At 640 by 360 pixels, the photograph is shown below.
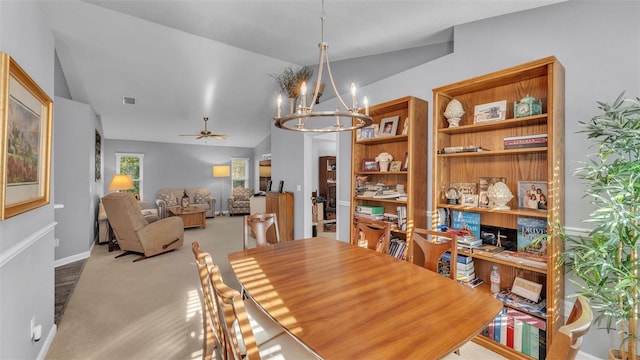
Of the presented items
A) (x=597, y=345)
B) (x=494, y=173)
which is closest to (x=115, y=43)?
(x=494, y=173)

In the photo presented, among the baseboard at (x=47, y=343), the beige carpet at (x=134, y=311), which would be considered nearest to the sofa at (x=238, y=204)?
the beige carpet at (x=134, y=311)

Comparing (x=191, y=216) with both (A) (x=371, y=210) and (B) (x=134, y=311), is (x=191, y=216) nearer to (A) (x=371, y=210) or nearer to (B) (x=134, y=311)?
(B) (x=134, y=311)

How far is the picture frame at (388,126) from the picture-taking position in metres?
2.98

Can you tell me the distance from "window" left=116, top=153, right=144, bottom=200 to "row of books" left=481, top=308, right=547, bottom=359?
8.25m

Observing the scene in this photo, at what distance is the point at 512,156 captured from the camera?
7.29 ft

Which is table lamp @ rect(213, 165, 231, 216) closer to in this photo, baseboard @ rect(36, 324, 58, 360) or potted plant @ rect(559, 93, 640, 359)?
baseboard @ rect(36, 324, 58, 360)

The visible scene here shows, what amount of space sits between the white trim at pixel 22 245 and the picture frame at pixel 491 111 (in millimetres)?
3128

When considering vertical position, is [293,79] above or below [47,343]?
above

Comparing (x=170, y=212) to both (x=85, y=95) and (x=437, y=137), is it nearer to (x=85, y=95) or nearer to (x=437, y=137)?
(x=85, y=95)

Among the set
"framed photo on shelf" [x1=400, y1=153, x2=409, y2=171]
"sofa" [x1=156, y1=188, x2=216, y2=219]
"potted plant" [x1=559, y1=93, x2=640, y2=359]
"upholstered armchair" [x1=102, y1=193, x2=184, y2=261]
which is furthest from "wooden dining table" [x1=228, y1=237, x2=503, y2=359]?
"sofa" [x1=156, y1=188, x2=216, y2=219]

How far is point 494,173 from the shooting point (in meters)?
2.33

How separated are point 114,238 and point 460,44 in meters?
5.74

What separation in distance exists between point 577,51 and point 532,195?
3.44ft

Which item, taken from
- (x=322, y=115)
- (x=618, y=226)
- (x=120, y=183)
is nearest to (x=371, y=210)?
(x=322, y=115)
